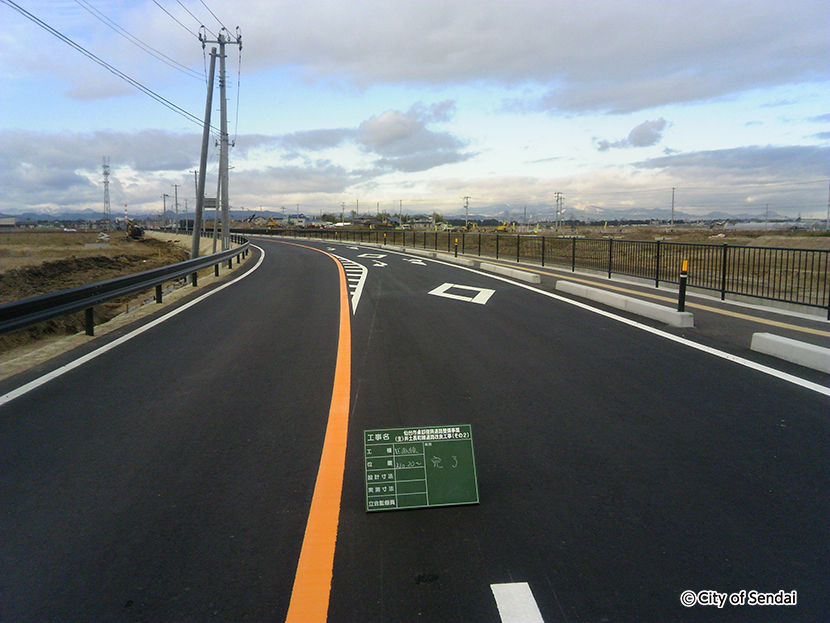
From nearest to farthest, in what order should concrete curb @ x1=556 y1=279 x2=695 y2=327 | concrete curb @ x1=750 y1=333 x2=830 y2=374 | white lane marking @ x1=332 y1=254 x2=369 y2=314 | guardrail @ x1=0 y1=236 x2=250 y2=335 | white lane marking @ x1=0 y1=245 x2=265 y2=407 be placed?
white lane marking @ x1=0 y1=245 x2=265 y2=407 < concrete curb @ x1=750 y1=333 x2=830 y2=374 < guardrail @ x1=0 y1=236 x2=250 y2=335 < concrete curb @ x1=556 y1=279 x2=695 y2=327 < white lane marking @ x1=332 y1=254 x2=369 y2=314

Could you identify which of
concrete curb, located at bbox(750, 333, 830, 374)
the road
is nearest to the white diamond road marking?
the road

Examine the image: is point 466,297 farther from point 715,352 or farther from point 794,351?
point 794,351

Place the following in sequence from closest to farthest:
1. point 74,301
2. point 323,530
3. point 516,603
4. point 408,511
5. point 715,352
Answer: point 516,603 → point 323,530 → point 408,511 → point 715,352 → point 74,301

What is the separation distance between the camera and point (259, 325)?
34.2 ft

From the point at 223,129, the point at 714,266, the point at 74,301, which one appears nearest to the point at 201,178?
the point at 223,129

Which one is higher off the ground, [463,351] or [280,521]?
[463,351]

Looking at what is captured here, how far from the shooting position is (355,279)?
19.1 m

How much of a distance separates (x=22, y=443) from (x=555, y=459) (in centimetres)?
449

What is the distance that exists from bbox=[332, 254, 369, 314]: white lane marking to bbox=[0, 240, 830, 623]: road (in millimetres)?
5981

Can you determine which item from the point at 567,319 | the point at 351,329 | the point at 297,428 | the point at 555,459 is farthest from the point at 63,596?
the point at 567,319

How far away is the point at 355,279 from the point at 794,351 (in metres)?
13.7

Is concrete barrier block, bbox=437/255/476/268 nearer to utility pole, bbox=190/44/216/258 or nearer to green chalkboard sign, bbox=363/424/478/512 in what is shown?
utility pole, bbox=190/44/216/258

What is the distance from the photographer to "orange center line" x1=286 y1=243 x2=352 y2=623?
9.12ft

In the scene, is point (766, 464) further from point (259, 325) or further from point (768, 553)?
point (259, 325)
